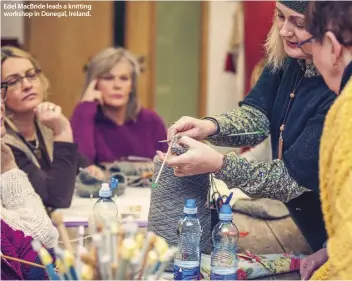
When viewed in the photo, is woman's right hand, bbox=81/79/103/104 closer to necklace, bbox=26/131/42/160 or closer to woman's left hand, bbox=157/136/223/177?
necklace, bbox=26/131/42/160

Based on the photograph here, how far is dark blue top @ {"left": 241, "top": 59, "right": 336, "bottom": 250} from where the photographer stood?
141 cm

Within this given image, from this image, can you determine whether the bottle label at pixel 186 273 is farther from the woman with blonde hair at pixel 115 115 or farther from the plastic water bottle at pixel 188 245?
the woman with blonde hair at pixel 115 115

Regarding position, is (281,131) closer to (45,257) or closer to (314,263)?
(314,263)

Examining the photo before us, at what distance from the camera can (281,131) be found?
1620 mm

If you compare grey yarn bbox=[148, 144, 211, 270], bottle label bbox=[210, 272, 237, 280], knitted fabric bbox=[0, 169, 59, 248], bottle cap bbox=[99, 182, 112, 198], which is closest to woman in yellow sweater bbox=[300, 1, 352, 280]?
bottle label bbox=[210, 272, 237, 280]

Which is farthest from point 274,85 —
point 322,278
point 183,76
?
point 183,76

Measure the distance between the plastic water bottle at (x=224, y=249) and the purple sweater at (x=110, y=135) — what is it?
1.52 metres

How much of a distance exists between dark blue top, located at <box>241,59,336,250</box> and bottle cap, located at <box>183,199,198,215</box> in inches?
9.2

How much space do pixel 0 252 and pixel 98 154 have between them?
5.21 ft

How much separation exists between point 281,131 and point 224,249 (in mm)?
352

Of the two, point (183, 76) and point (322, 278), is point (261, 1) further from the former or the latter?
point (322, 278)

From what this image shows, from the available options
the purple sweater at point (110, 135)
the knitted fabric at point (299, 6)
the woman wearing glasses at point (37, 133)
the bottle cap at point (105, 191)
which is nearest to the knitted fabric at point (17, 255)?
the bottle cap at point (105, 191)

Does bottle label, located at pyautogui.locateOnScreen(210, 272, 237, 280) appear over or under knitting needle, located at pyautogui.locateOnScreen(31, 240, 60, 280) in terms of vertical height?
under

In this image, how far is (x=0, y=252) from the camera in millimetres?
1372
